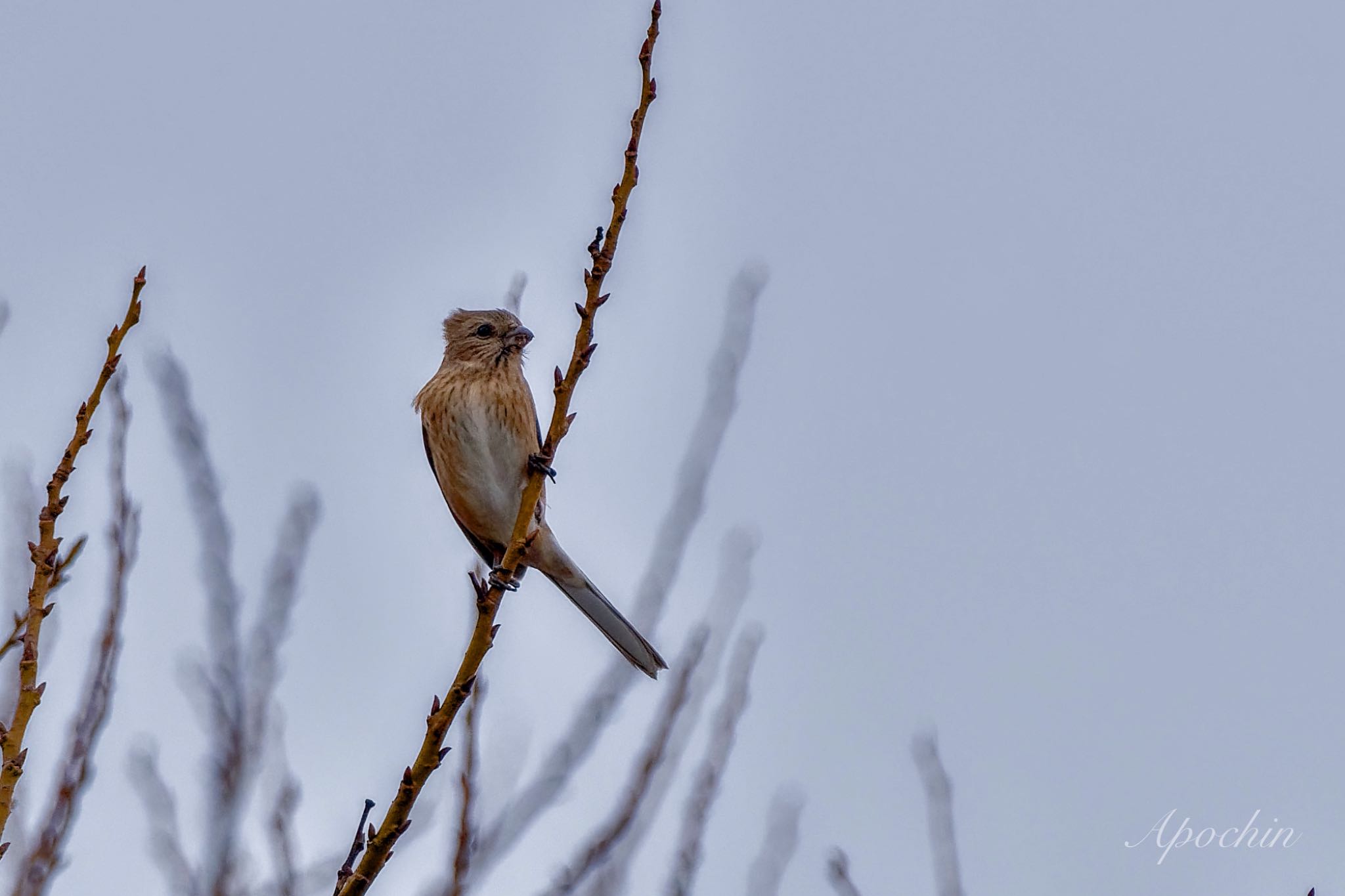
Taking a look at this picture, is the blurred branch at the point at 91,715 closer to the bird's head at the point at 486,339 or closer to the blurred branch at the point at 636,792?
the blurred branch at the point at 636,792

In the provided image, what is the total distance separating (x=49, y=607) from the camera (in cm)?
267

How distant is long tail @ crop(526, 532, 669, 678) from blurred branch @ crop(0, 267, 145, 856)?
4.28m

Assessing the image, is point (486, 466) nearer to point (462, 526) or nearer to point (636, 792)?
point (462, 526)

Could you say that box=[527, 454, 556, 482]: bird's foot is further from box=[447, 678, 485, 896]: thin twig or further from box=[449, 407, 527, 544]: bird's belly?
box=[449, 407, 527, 544]: bird's belly

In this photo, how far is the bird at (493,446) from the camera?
7043 mm

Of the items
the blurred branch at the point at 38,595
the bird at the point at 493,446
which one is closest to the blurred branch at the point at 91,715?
the blurred branch at the point at 38,595

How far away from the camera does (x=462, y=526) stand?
25.0ft

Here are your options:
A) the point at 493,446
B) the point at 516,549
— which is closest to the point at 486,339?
the point at 493,446

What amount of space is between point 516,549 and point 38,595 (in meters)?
1.40

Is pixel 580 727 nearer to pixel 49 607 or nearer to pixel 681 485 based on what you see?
pixel 681 485

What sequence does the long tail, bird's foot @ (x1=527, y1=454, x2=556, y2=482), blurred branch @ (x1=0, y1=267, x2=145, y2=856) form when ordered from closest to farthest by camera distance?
blurred branch @ (x1=0, y1=267, x2=145, y2=856) → bird's foot @ (x1=527, y1=454, x2=556, y2=482) → the long tail

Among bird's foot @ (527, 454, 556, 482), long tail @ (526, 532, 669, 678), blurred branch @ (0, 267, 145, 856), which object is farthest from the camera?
long tail @ (526, 532, 669, 678)

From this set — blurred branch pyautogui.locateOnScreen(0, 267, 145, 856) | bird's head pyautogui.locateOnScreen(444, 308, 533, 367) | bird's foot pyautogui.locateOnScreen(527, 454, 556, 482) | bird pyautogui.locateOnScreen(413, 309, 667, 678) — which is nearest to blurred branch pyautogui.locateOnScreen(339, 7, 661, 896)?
bird's foot pyautogui.locateOnScreen(527, 454, 556, 482)

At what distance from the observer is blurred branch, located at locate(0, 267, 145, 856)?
255 cm
